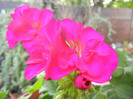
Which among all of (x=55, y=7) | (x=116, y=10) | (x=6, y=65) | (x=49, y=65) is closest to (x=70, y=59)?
(x=49, y=65)

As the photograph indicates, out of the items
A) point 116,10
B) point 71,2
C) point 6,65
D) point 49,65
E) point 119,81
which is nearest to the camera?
point 49,65

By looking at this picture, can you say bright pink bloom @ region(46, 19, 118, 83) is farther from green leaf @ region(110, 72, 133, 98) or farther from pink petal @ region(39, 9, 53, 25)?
green leaf @ region(110, 72, 133, 98)

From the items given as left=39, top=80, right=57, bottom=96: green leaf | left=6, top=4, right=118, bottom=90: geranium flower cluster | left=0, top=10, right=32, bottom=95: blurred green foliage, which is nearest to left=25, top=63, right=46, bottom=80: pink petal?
left=6, top=4, right=118, bottom=90: geranium flower cluster

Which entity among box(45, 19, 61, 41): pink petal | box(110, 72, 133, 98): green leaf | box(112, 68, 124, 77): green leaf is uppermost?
box(45, 19, 61, 41): pink petal

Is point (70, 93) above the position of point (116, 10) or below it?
above

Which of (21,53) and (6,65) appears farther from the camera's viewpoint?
(21,53)

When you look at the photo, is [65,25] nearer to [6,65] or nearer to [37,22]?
[37,22]
